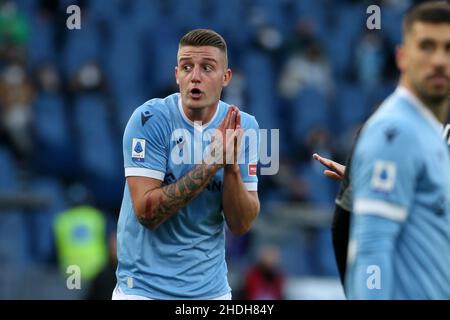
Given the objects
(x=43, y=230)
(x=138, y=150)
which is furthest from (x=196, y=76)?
(x=43, y=230)

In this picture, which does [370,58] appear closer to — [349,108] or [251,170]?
[349,108]

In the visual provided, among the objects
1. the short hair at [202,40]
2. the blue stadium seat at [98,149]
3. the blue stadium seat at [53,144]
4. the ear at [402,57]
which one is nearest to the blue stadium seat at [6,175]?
the blue stadium seat at [53,144]

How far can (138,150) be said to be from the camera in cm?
574

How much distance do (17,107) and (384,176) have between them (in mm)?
11257

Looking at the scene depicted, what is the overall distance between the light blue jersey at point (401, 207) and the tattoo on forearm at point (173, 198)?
139 centimetres

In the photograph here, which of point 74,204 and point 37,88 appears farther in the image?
point 37,88

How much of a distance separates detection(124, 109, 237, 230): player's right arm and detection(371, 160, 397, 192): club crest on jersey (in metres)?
1.49

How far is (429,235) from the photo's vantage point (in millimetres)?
4152

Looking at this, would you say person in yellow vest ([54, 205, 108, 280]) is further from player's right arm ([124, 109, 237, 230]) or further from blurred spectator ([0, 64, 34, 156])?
player's right arm ([124, 109, 237, 230])

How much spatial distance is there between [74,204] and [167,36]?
12.4 feet

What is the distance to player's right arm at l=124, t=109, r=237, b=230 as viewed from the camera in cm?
551

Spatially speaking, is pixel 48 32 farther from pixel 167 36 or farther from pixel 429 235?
pixel 429 235
